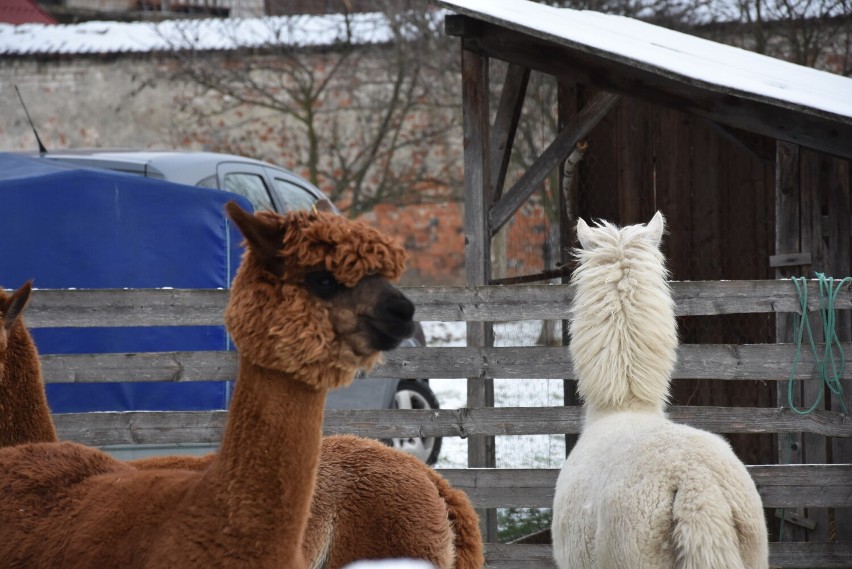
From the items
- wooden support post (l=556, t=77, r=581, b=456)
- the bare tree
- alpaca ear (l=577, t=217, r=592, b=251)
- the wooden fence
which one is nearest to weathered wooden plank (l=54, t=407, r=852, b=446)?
the wooden fence

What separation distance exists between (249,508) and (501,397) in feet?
31.1

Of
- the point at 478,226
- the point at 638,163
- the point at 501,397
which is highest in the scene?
the point at 638,163

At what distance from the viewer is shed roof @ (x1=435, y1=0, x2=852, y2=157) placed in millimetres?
5875

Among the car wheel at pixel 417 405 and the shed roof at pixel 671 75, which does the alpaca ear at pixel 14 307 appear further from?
the car wheel at pixel 417 405

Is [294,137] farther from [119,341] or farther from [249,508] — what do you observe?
[249,508]

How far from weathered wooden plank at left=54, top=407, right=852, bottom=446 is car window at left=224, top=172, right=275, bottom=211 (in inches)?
92.5

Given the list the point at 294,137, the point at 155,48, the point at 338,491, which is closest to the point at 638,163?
the point at 338,491

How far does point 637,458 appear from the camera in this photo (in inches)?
135

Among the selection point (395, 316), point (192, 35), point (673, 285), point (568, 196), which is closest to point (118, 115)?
point (192, 35)

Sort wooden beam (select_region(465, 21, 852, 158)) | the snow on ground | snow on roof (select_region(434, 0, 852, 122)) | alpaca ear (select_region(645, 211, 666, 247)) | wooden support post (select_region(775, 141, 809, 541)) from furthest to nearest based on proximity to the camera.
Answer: the snow on ground, wooden support post (select_region(775, 141, 809, 541)), wooden beam (select_region(465, 21, 852, 158)), snow on roof (select_region(434, 0, 852, 122)), alpaca ear (select_region(645, 211, 666, 247))

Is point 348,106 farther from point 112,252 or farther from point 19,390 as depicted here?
point 19,390

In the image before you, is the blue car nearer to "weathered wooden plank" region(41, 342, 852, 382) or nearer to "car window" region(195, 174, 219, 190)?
"weathered wooden plank" region(41, 342, 852, 382)

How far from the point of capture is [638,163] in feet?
27.3

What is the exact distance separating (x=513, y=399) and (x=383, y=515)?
9007mm
